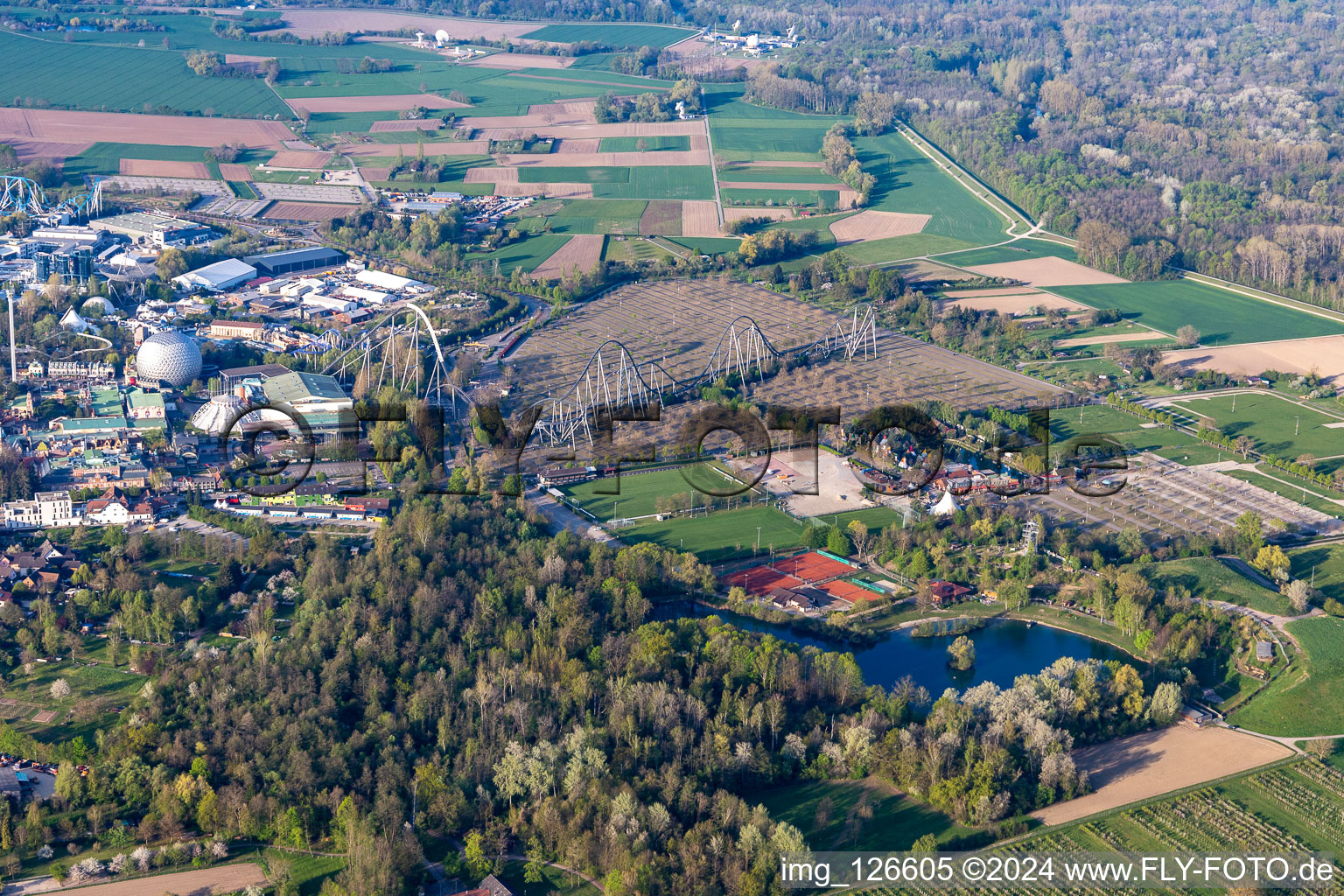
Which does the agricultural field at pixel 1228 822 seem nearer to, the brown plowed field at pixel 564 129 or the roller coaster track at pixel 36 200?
the roller coaster track at pixel 36 200

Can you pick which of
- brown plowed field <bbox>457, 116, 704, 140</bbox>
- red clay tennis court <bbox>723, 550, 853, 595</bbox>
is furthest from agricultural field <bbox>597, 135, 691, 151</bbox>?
red clay tennis court <bbox>723, 550, 853, 595</bbox>

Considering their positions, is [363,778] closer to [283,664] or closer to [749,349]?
[283,664]

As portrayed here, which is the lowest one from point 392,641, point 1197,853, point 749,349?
point 1197,853

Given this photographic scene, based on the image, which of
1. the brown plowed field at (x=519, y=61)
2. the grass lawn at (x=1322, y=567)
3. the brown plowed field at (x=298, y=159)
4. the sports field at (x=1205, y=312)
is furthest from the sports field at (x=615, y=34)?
the grass lawn at (x=1322, y=567)

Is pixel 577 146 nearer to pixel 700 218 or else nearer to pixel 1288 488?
pixel 700 218

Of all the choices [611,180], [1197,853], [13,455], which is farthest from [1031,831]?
[611,180]

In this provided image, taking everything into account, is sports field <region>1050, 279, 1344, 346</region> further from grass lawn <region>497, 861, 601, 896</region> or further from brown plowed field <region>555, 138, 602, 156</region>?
grass lawn <region>497, 861, 601, 896</region>

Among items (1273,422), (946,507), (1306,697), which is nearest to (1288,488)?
(1273,422)
